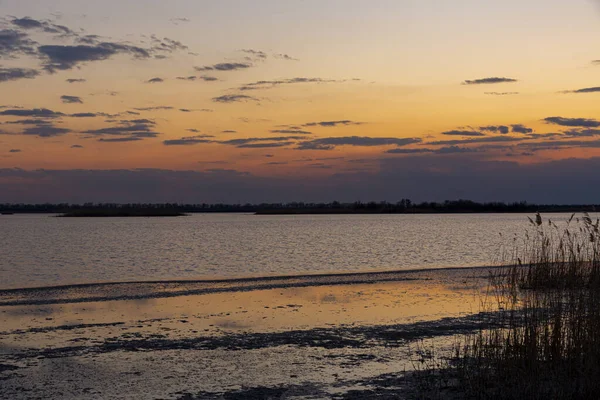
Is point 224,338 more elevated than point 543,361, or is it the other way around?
point 543,361

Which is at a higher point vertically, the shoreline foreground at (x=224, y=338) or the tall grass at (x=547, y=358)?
the tall grass at (x=547, y=358)

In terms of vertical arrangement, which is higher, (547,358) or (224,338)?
(547,358)

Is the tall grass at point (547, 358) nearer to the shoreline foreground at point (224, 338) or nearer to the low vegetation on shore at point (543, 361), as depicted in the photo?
the low vegetation on shore at point (543, 361)

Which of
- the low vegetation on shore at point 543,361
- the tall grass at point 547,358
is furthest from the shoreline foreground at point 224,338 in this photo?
the tall grass at point 547,358

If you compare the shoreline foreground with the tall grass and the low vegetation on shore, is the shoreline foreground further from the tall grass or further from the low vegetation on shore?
the tall grass

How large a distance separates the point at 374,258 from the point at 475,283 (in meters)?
15.8

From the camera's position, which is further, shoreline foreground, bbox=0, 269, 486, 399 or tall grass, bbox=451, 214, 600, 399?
shoreline foreground, bbox=0, 269, 486, 399

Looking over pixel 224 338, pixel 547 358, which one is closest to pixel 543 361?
pixel 547 358

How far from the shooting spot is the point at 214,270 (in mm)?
33312

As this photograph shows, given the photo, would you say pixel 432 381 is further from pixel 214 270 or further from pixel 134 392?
pixel 214 270

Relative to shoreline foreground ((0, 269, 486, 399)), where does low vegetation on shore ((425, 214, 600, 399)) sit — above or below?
above

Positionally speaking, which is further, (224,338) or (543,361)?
(224,338)

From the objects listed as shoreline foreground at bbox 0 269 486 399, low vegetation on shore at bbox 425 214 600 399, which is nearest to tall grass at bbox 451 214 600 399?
low vegetation on shore at bbox 425 214 600 399

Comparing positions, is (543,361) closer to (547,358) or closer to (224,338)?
(547,358)
